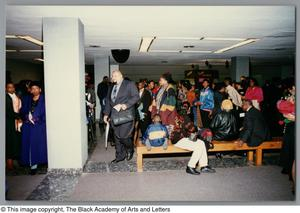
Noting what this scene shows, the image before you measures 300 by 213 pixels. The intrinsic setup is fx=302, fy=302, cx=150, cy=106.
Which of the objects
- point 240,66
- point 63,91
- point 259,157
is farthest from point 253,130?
point 240,66

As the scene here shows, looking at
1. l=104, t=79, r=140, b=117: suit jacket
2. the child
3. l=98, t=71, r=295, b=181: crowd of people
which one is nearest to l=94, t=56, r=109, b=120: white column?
l=98, t=71, r=295, b=181: crowd of people

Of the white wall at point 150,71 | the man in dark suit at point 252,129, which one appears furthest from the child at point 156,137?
the white wall at point 150,71

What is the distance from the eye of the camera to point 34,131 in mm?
4855

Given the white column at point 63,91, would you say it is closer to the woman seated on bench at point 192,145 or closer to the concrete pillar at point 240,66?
the woman seated on bench at point 192,145

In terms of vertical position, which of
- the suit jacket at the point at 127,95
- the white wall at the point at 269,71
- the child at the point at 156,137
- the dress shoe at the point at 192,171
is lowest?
the dress shoe at the point at 192,171

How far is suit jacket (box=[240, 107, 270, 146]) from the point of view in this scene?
511 cm

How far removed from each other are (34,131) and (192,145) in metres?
2.54

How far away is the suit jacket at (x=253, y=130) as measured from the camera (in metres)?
5.11

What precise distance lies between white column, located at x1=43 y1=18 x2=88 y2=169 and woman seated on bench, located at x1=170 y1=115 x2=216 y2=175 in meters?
1.58

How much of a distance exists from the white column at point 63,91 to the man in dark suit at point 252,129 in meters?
2.74

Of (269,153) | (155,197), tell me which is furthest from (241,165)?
(155,197)

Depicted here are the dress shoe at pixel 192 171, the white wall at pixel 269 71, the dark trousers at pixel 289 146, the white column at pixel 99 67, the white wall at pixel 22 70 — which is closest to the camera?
the dark trousers at pixel 289 146

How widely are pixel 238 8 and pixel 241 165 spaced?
2582 millimetres

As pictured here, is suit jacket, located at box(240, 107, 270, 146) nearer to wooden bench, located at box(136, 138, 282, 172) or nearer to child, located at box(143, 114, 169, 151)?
wooden bench, located at box(136, 138, 282, 172)
